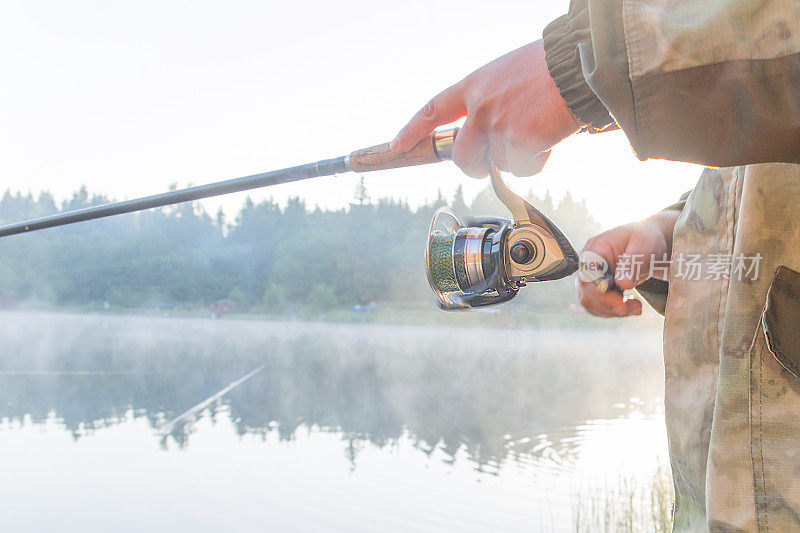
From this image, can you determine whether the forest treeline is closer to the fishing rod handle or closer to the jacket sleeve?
the fishing rod handle

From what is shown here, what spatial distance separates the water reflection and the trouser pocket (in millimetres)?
7876

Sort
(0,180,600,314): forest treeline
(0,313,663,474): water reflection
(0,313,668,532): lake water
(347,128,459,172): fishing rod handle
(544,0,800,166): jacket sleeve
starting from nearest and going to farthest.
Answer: (544,0,800,166): jacket sleeve, (347,128,459,172): fishing rod handle, (0,313,668,532): lake water, (0,313,663,474): water reflection, (0,180,600,314): forest treeline

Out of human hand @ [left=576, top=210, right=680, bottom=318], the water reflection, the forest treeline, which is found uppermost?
human hand @ [left=576, top=210, right=680, bottom=318]

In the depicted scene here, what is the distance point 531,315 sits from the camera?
2408 centimetres

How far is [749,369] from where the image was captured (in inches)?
35.1

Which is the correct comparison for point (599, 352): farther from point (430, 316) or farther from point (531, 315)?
point (430, 316)

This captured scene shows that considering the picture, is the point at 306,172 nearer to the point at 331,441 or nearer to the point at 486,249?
the point at 486,249

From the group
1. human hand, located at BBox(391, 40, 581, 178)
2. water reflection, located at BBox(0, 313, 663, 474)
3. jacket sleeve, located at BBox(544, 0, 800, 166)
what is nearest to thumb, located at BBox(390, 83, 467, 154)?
human hand, located at BBox(391, 40, 581, 178)

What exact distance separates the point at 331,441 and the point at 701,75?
33.2 feet

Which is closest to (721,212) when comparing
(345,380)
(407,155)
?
(407,155)

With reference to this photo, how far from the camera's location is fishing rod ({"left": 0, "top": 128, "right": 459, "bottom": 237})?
3.79 feet

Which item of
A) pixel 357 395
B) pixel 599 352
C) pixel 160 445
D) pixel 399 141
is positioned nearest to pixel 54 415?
pixel 160 445

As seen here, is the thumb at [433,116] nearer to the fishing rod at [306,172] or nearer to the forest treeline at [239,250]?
Answer: the fishing rod at [306,172]

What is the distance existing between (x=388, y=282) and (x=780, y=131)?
2436 centimetres
